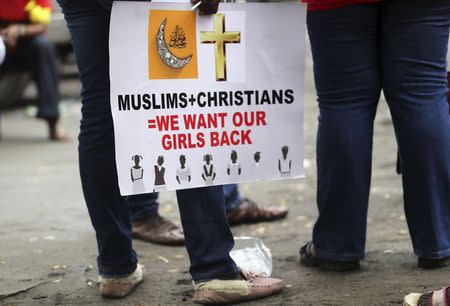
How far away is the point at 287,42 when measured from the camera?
2.74 metres

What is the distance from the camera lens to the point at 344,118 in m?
2.94

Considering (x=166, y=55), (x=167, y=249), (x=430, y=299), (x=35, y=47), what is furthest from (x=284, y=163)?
(x=35, y=47)

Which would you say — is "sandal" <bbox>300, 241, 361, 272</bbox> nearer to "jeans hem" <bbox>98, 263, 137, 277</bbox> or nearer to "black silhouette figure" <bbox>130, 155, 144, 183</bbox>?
"jeans hem" <bbox>98, 263, 137, 277</bbox>

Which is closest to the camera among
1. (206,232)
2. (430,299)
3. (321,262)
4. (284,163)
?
→ (430,299)

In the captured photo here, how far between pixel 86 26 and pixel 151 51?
25cm

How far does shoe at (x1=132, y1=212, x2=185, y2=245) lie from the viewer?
3613mm

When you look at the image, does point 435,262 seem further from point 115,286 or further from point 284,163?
point 115,286

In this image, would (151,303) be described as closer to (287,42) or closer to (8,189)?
(287,42)

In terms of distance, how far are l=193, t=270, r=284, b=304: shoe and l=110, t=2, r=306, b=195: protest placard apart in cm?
34

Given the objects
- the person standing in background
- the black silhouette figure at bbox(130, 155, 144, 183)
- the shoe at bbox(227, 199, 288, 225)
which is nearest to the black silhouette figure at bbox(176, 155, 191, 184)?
the black silhouette figure at bbox(130, 155, 144, 183)

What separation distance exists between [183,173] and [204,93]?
26cm

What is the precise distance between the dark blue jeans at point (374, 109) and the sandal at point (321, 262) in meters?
0.03

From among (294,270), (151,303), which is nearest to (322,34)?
(294,270)

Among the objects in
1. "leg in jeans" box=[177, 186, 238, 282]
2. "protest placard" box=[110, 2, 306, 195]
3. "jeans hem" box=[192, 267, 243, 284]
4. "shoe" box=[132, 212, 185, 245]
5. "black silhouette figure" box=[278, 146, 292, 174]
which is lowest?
"shoe" box=[132, 212, 185, 245]
